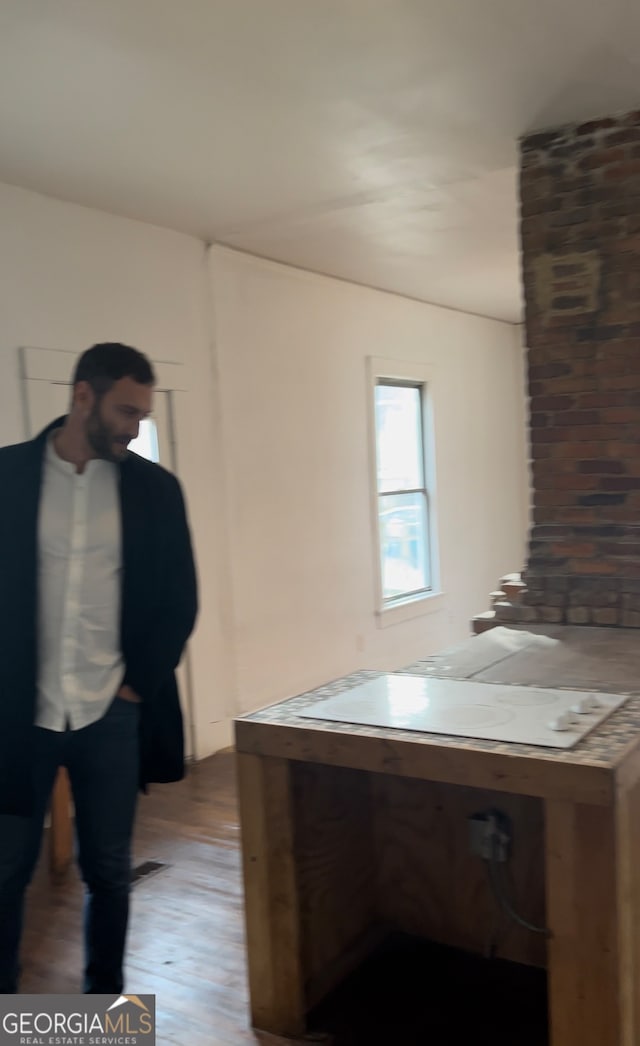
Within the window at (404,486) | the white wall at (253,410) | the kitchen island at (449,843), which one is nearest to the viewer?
the kitchen island at (449,843)

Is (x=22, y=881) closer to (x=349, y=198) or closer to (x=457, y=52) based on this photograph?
(x=457, y=52)

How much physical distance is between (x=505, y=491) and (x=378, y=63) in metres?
5.05

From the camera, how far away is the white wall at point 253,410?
3.41m

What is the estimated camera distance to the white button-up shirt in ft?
5.74

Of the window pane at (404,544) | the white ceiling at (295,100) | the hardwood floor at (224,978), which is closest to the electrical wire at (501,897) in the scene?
the hardwood floor at (224,978)

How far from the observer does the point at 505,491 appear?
7.21 m

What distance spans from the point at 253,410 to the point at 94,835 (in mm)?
2903

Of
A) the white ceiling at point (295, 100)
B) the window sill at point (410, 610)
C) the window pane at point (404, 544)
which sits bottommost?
the window sill at point (410, 610)

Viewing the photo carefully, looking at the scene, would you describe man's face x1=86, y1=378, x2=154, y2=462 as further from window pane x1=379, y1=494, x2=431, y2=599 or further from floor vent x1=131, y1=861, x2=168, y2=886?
window pane x1=379, y1=494, x2=431, y2=599

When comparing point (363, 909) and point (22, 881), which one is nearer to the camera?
point (22, 881)

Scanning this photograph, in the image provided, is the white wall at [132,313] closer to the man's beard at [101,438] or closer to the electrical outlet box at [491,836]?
the man's beard at [101,438]

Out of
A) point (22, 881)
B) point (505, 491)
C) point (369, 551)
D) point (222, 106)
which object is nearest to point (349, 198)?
point (222, 106)

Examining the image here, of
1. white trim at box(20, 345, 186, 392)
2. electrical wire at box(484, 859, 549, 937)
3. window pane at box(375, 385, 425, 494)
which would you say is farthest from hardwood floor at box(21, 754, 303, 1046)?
window pane at box(375, 385, 425, 494)

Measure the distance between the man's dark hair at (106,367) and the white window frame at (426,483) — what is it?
3708mm
